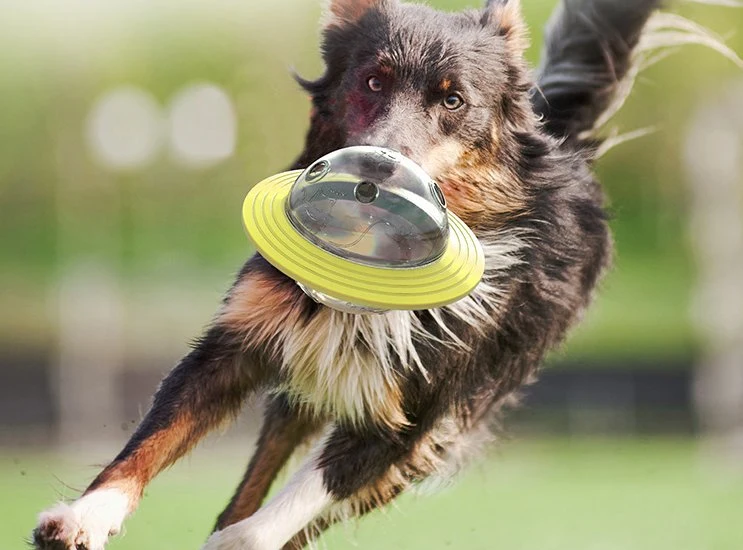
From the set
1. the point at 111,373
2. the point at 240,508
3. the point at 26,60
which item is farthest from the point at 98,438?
the point at 240,508

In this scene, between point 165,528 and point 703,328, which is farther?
point 703,328

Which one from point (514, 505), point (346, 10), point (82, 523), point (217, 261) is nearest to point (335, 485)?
point (82, 523)

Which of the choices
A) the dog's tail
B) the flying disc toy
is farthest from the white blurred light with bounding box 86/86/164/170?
the flying disc toy

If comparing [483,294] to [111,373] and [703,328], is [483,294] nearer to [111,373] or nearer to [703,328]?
[111,373]

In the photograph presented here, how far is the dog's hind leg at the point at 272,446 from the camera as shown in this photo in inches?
162

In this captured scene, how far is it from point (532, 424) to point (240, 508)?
543 cm

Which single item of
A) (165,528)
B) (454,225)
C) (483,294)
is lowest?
(165,528)

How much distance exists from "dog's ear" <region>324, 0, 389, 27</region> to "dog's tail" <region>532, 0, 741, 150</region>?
1.00 metres

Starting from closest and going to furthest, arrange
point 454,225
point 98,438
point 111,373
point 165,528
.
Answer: point 454,225
point 165,528
point 98,438
point 111,373

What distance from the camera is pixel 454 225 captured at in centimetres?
353

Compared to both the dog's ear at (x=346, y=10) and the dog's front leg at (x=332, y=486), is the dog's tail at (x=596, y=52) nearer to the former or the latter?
the dog's ear at (x=346, y=10)

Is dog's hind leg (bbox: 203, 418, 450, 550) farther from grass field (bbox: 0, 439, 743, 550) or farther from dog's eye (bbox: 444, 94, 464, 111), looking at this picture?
dog's eye (bbox: 444, 94, 464, 111)

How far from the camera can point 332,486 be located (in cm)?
363

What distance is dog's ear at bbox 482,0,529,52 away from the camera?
3811mm
